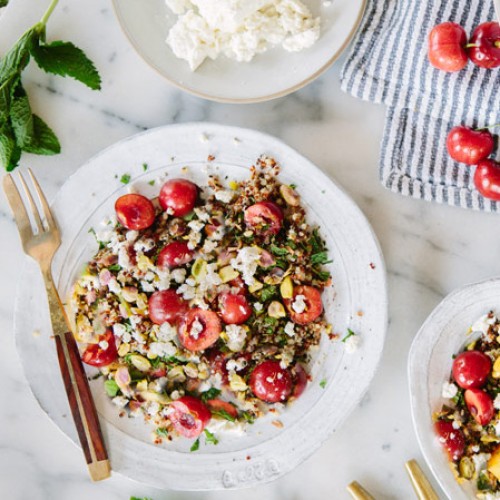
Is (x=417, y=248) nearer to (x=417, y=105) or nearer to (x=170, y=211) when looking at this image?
(x=417, y=105)

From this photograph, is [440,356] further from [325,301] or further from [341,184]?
[341,184]

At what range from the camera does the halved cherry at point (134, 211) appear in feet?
4.50

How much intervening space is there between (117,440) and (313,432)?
0.41m

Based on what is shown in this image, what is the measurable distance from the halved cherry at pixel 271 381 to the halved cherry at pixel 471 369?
33 cm

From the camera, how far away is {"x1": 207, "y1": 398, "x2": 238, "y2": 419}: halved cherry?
1.41 metres

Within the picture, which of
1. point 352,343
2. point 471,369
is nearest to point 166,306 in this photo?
point 352,343

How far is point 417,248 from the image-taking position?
57.1 inches

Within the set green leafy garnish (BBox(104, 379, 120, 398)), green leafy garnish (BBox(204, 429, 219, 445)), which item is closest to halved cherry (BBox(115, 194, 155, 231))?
green leafy garnish (BBox(104, 379, 120, 398))

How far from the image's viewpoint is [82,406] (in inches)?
56.1

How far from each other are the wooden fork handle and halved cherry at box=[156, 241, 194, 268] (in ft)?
0.82

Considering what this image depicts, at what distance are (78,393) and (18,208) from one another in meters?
0.40

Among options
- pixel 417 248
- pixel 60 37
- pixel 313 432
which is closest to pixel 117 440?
pixel 313 432

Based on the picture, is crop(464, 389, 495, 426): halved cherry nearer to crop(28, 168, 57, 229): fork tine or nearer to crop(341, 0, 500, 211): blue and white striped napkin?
crop(341, 0, 500, 211): blue and white striped napkin

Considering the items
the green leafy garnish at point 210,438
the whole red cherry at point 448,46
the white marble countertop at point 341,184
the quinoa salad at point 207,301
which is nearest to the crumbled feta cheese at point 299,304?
the quinoa salad at point 207,301
